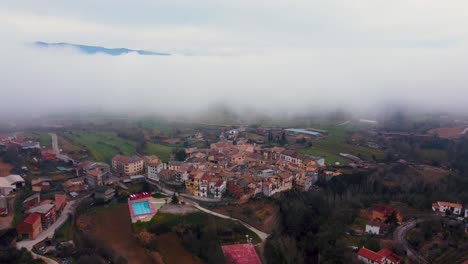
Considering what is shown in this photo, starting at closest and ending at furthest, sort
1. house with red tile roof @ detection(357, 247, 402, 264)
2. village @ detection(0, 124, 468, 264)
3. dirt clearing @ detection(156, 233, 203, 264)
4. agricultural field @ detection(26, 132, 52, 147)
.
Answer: house with red tile roof @ detection(357, 247, 402, 264)
dirt clearing @ detection(156, 233, 203, 264)
village @ detection(0, 124, 468, 264)
agricultural field @ detection(26, 132, 52, 147)

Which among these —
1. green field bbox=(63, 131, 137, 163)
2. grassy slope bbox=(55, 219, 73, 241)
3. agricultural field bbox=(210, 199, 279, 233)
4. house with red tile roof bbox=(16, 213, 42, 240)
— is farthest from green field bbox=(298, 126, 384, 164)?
house with red tile roof bbox=(16, 213, 42, 240)

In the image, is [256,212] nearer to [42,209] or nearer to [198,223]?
[198,223]

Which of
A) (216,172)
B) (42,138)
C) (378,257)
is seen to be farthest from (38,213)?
(42,138)

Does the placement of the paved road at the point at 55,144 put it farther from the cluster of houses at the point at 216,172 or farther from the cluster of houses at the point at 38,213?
the cluster of houses at the point at 38,213

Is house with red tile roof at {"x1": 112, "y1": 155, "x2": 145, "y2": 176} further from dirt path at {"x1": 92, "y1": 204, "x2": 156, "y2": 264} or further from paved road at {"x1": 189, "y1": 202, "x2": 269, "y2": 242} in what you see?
paved road at {"x1": 189, "y1": 202, "x2": 269, "y2": 242}

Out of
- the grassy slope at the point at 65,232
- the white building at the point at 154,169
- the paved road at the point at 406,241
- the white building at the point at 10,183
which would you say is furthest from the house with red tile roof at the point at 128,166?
the paved road at the point at 406,241

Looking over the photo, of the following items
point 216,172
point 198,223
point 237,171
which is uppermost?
point 216,172
